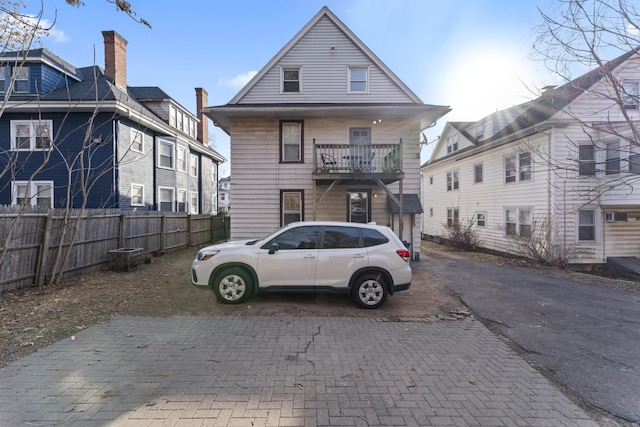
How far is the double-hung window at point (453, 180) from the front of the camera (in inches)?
804

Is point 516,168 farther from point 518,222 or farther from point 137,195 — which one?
point 137,195

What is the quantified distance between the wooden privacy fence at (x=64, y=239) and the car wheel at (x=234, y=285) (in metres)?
3.24

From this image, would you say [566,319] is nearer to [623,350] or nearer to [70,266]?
[623,350]

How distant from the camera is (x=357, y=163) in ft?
36.0

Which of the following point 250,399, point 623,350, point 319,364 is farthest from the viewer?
point 623,350

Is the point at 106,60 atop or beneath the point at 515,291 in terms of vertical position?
atop

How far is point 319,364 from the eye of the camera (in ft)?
12.3

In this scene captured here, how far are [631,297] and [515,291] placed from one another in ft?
8.70

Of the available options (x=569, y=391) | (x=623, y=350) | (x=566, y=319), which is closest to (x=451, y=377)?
(x=569, y=391)

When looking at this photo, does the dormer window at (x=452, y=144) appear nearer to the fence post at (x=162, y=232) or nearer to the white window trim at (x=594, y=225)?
the white window trim at (x=594, y=225)

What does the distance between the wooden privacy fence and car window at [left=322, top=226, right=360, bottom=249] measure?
5107 millimetres

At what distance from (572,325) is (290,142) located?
1024cm

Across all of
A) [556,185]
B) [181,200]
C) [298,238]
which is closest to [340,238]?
[298,238]

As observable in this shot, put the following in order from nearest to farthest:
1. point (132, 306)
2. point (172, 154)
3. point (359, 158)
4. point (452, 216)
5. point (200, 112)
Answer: point (132, 306) → point (359, 158) → point (172, 154) → point (452, 216) → point (200, 112)
